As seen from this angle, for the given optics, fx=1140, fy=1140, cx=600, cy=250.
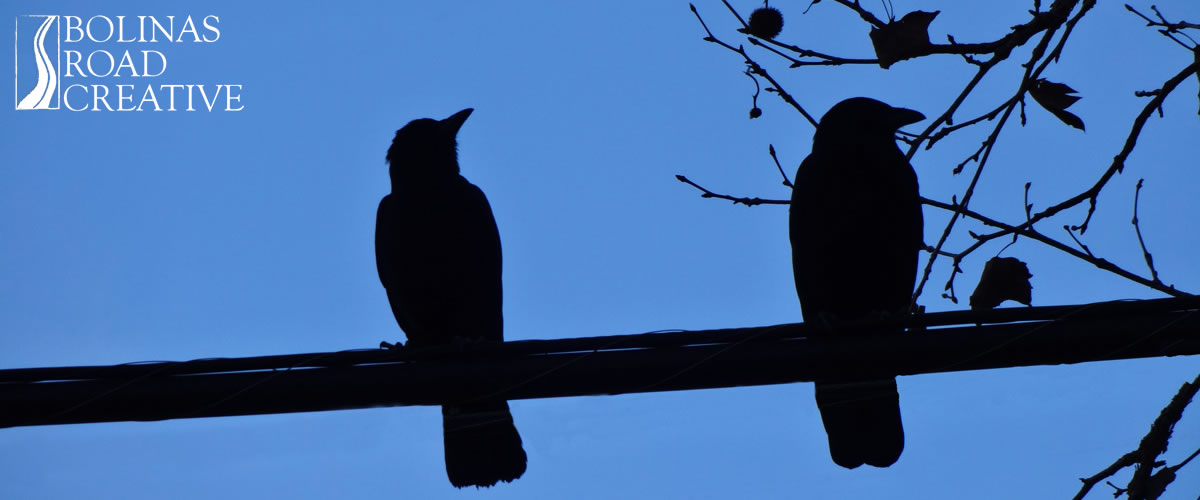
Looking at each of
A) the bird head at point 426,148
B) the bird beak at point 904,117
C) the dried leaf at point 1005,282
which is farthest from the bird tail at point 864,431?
the bird head at point 426,148

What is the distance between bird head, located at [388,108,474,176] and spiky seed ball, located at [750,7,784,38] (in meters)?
2.32

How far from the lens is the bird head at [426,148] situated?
5906 millimetres

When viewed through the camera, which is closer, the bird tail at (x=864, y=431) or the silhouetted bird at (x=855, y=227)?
the bird tail at (x=864, y=431)

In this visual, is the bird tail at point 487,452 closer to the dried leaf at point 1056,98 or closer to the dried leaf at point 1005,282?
the dried leaf at point 1005,282

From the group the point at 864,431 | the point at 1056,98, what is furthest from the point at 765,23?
the point at 864,431

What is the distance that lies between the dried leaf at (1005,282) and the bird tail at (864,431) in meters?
0.44

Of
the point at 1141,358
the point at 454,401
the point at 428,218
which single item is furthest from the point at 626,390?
the point at 428,218

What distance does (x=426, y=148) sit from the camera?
6008 millimetres

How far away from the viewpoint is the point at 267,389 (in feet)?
9.54

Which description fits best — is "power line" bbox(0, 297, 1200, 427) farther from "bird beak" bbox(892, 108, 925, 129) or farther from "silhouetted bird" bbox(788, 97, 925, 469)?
"bird beak" bbox(892, 108, 925, 129)

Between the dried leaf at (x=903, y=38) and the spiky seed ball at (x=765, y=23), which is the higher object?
the spiky seed ball at (x=765, y=23)

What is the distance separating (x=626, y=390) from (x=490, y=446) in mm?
1246

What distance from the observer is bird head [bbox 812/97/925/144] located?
5.44 meters

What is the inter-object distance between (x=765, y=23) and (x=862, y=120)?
1603mm
